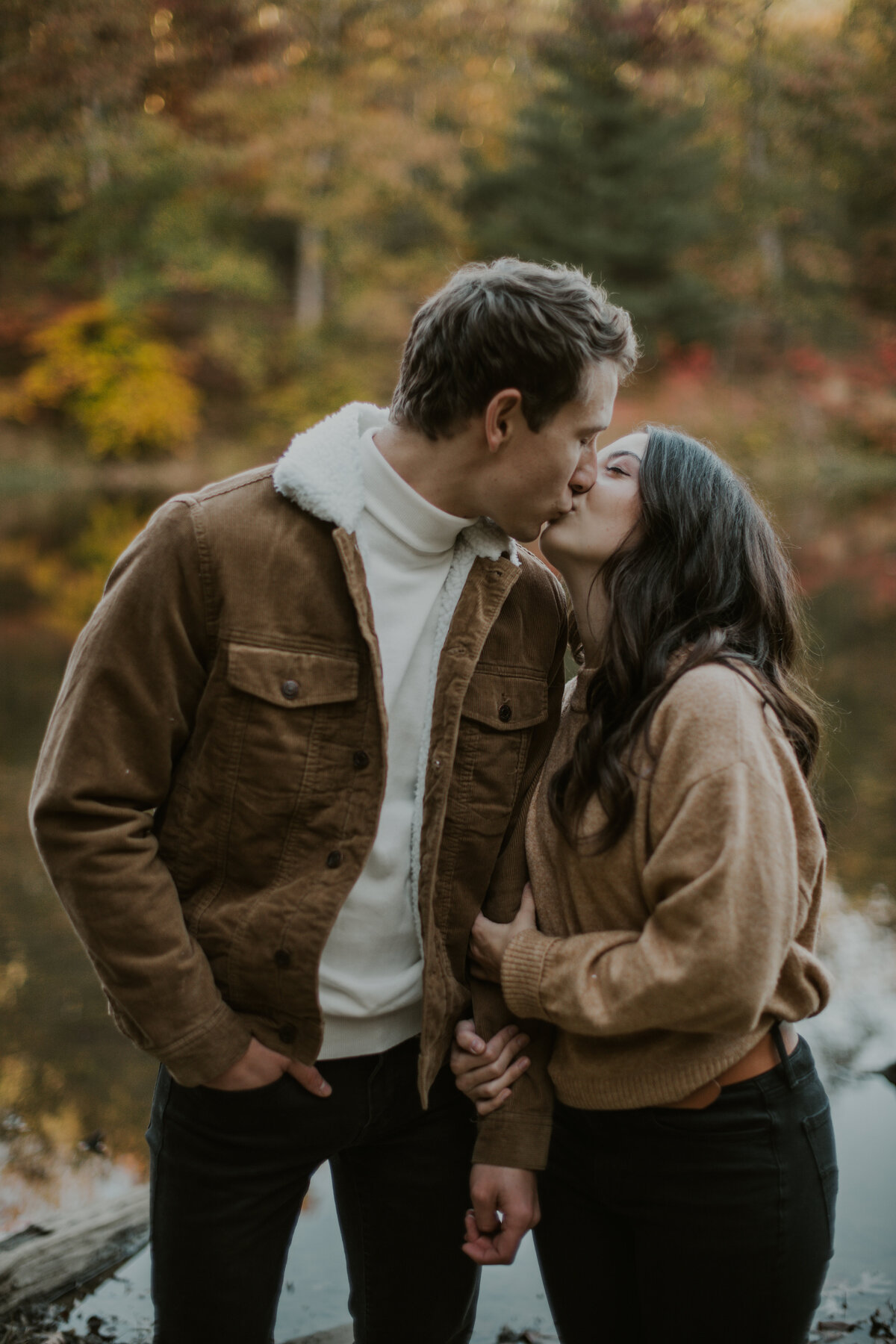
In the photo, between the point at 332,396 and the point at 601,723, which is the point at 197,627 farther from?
the point at 332,396

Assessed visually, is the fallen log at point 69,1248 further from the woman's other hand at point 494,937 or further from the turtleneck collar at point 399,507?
the turtleneck collar at point 399,507

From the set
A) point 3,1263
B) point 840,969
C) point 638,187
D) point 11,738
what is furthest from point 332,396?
point 3,1263

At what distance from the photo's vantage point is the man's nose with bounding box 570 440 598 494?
1.69 m

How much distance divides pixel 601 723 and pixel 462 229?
2248cm

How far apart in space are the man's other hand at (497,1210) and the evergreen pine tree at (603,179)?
21.1 m

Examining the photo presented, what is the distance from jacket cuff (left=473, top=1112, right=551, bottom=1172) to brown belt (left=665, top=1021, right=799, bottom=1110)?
217mm

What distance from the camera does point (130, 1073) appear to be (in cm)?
335

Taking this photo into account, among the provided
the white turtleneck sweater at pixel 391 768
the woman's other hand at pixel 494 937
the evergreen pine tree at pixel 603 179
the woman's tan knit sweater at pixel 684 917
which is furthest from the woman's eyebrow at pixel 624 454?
the evergreen pine tree at pixel 603 179

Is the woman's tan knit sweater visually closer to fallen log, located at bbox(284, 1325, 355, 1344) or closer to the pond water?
fallen log, located at bbox(284, 1325, 355, 1344)

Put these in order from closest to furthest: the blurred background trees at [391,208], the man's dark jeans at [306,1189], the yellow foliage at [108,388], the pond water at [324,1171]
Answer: the man's dark jeans at [306,1189] → the pond water at [324,1171] → the yellow foliage at [108,388] → the blurred background trees at [391,208]

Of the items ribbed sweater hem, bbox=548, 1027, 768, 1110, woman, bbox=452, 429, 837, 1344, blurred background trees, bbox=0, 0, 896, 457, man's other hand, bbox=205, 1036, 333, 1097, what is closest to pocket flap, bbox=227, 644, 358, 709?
woman, bbox=452, 429, 837, 1344

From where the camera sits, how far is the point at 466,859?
1684 mm

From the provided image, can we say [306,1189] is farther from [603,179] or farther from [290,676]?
[603,179]

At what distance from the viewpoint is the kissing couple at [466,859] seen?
1.44 m
